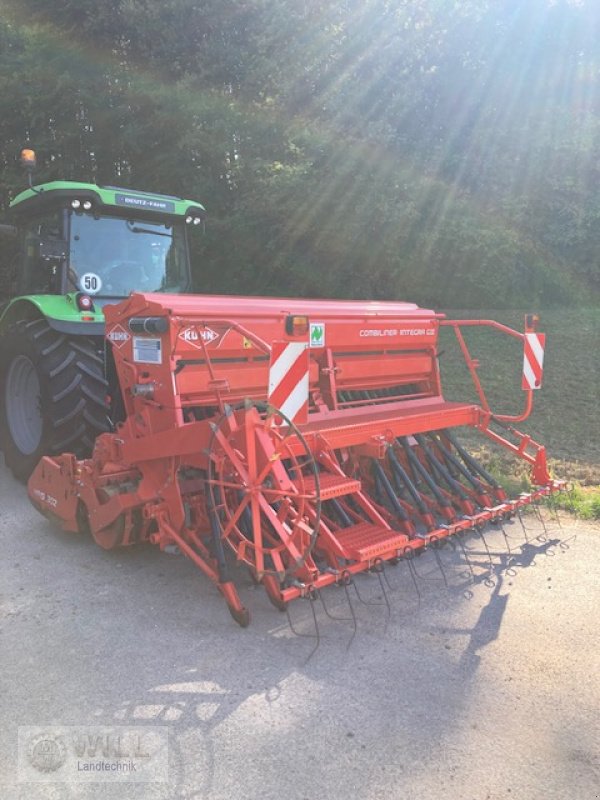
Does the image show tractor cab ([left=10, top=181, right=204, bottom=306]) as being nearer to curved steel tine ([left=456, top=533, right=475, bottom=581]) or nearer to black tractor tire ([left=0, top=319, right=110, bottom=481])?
black tractor tire ([left=0, top=319, right=110, bottom=481])

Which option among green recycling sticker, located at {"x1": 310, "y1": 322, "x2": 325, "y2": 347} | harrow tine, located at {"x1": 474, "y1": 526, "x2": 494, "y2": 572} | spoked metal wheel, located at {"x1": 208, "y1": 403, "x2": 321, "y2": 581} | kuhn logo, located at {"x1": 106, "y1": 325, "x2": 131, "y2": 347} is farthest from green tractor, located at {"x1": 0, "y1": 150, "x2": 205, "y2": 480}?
harrow tine, located at {"x1": 474, "y1": 526, "x2": 494, "y2": 572}

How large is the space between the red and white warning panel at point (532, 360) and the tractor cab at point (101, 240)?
9.88 ft

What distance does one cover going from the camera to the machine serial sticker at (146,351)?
139 inches

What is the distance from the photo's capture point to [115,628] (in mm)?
3113

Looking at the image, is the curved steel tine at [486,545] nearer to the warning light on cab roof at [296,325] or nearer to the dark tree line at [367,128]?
the warning light on cab roof at [296,325]

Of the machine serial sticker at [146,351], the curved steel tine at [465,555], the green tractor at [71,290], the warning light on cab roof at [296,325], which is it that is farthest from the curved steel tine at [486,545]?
the green tractor at [71,290]

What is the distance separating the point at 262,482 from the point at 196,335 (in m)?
1.05

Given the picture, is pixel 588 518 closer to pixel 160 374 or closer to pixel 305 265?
pixel 160 374

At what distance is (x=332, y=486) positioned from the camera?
10.7ft

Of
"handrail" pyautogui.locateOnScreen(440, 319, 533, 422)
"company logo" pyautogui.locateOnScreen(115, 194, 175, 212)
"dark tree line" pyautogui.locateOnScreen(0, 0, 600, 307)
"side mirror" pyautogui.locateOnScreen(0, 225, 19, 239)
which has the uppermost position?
"dark tree line" pyautogui.locateOnScreen(0, 0, 600, 307)

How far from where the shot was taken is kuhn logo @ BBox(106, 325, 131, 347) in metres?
3.78

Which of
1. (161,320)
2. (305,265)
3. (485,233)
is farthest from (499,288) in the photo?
(161,320)

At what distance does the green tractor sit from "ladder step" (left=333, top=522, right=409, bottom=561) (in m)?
2.26

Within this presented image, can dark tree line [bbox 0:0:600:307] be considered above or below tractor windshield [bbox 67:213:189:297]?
above
